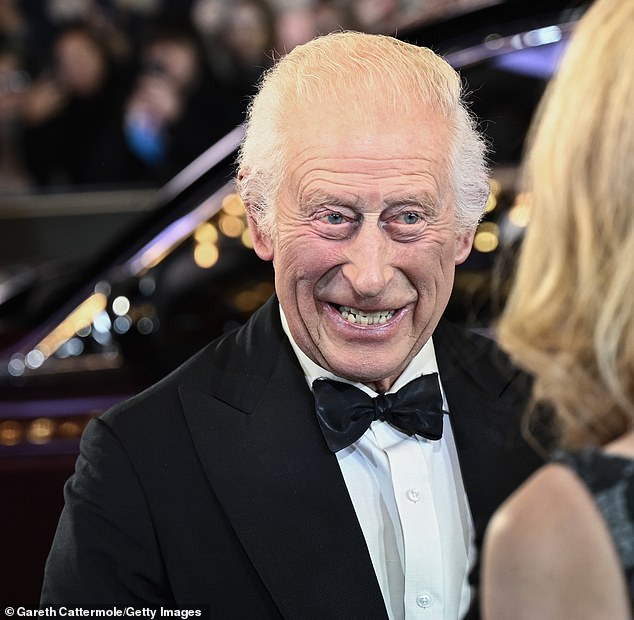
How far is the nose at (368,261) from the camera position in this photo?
5.58 ft

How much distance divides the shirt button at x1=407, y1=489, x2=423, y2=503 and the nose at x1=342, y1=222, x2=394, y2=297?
0.31 meters

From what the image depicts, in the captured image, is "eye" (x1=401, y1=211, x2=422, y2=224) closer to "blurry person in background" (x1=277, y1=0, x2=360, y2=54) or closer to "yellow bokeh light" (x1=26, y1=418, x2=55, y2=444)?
"yellow bokeh light" (x1=26, y1=418, x2=55, y2=444)

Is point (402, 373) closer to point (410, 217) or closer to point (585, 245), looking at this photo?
point (410, 217)

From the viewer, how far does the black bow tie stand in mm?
1745

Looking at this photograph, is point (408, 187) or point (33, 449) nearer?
point (408, 187)

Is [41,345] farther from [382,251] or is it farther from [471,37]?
[382,251]

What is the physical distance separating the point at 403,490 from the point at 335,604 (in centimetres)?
21

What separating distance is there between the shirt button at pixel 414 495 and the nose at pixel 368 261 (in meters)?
0.31

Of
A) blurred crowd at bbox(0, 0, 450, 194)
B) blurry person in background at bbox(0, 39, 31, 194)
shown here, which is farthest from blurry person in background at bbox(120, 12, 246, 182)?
blurry person in background at bbox(0, 39, 31, 194)

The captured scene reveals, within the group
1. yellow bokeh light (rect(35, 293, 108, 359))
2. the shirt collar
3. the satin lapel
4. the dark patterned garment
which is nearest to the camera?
the dark patterned garment

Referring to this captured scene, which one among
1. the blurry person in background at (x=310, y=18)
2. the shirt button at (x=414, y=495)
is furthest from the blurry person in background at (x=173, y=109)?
the shirt button at (x=414, y=495)

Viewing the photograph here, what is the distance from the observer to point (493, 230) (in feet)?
9.78

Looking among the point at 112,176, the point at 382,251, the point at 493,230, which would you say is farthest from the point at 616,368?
the point at 112,176

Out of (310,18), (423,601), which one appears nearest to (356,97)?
(423,601)
